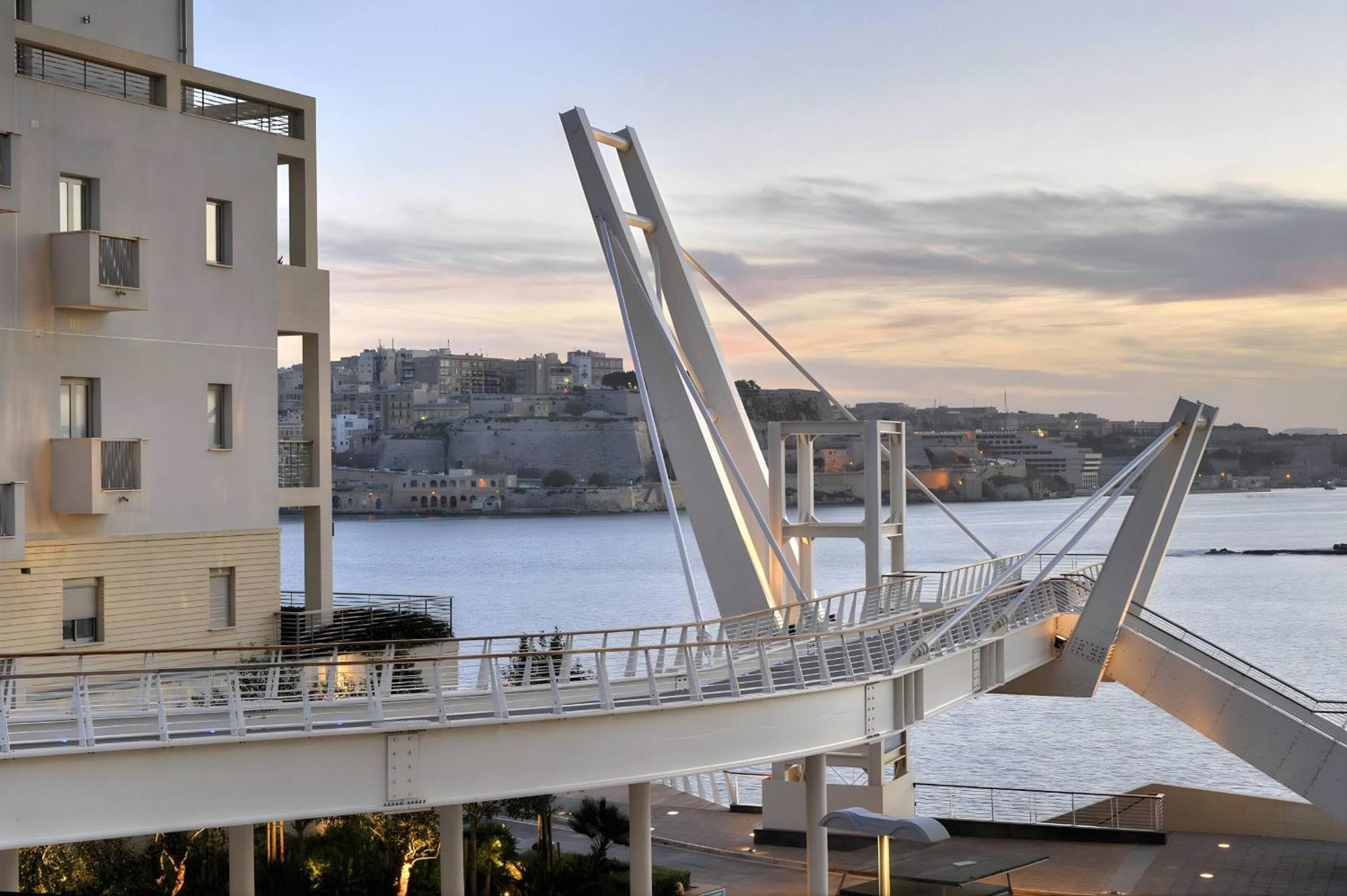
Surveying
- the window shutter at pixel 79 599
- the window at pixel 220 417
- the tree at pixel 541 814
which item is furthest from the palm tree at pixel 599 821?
the window at pixel 220 417

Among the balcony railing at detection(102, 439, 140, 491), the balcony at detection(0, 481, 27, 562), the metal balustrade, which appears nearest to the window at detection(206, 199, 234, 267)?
the balcony railing at detection(102, 439, 140, 491)

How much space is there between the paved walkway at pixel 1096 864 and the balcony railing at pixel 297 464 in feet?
28.5

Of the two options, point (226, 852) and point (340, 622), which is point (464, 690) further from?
point (340, 622)

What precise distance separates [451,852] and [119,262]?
1095cm

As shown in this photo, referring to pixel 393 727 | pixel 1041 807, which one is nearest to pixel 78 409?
pixel 393 727

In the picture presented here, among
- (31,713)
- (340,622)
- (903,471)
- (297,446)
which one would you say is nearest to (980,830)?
(903,471)

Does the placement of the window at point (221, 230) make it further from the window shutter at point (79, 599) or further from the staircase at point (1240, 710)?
the staircase at point (1240, 710)

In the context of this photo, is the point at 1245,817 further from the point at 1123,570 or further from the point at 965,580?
the point at 965,580

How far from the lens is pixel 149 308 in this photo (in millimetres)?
25922

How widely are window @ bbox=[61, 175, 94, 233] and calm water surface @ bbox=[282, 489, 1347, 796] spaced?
4127cm

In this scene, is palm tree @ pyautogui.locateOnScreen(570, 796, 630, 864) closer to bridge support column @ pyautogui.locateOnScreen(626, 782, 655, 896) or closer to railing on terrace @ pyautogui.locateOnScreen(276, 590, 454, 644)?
bridge support column @ pyautogui.locateOnScreen(626, 782, 655, 896)

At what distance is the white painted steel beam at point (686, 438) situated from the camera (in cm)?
2820

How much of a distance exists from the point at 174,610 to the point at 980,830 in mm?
16843

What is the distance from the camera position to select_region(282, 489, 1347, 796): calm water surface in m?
62.8
